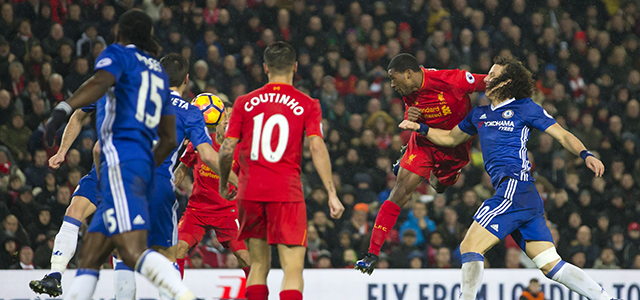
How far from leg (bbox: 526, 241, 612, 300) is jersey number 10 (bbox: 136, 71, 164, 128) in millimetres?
3387

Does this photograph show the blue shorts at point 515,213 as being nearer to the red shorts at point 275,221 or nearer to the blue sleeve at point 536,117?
the blue sleeve at point 536,117

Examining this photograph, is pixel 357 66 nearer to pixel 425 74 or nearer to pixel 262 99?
pixel 425 74

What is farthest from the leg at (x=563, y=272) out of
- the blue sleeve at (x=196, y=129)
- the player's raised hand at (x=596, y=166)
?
the blue sleeve at (x=196, y=129)

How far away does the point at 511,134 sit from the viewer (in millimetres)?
6035

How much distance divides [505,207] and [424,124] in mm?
1394

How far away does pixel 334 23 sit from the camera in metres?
12.8

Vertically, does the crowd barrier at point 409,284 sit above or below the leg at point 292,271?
below

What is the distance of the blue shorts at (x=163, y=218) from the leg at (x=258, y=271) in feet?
2.52

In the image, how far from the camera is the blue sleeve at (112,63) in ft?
13.1

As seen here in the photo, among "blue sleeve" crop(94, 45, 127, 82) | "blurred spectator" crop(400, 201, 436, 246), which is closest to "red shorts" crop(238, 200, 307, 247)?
"blue sleeve" crop(94, 45, 127, 82)

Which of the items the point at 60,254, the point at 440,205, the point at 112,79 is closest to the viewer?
the point at 112,79

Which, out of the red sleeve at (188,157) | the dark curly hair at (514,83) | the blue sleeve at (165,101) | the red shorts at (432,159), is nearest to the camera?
the blue sleeve at (165,101)

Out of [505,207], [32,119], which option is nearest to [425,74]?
[505,207]

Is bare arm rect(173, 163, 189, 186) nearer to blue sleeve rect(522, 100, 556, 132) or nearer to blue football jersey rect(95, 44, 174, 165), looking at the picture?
blue football jersey rect(95, 44, 174, 165)
